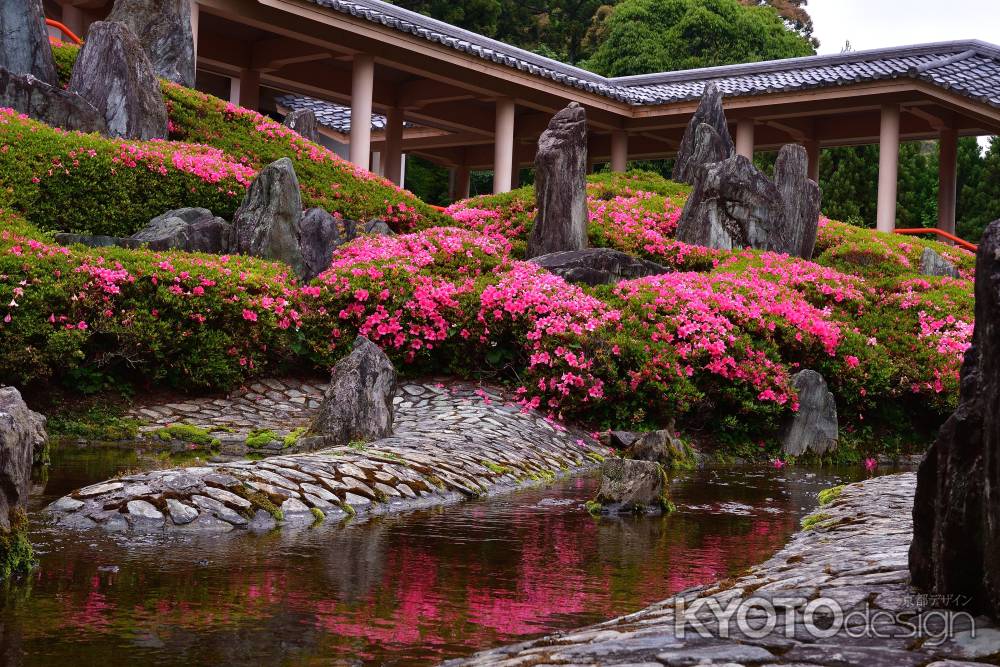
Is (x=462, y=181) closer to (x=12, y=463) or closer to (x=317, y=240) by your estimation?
(x=317, y=240)

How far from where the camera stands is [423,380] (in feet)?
40.9

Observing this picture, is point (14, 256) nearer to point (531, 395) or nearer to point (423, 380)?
point (423, 380)

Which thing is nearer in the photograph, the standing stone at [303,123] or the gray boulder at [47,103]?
the gray boulder at [47,103]

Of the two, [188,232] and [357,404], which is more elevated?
[188,232]

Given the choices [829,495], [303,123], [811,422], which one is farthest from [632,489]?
[303,123]

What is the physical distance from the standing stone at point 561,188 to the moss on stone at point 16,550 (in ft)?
34.2

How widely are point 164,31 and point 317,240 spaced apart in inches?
246

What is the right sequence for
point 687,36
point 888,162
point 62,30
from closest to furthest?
point 62,30 → point 888,162 → point 687,36

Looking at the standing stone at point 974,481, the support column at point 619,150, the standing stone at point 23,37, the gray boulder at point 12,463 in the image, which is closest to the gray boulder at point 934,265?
the support column at point 619,150

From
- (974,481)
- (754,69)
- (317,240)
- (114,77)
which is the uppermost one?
(754,69)

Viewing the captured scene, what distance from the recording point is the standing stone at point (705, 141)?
779 inches

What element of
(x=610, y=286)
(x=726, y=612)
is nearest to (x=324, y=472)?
(x=726, y=612)

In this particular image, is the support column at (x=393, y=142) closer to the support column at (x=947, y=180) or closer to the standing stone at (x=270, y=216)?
the support column at (x=947, y=180)

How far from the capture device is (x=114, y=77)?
49.4ft
